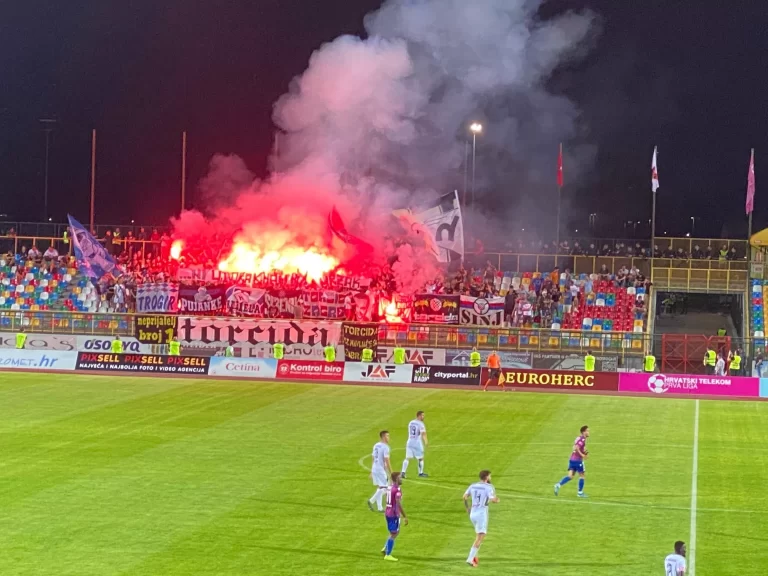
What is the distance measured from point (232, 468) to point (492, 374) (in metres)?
22.6

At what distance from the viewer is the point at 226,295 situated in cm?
5800

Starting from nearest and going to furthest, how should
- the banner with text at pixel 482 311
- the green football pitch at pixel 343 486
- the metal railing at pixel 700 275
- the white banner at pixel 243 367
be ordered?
the green football pitch at pixel 343 486, the white banner at pixel 243 367, the banner with text at pixel 482 311, the metal railing at pixel 700 275

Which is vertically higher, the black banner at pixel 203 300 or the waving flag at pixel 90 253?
the waving flag at pixel 90 253

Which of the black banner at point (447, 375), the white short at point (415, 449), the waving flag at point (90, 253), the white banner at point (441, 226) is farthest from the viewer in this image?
the waving flag at point (90, 253)

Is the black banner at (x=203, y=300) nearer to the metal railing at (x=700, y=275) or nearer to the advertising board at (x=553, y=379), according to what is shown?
the advertising board at (x=553, y=379)

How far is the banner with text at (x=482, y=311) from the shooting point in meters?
55.0

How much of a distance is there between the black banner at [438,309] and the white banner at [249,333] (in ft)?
17.5

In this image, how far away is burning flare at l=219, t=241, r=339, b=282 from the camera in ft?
200

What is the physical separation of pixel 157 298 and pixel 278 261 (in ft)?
25.0

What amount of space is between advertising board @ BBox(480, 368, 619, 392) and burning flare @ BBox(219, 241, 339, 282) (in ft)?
51.4

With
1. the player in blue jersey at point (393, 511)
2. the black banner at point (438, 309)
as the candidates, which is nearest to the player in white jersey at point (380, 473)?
the player in blue jersey at point (393, 511)

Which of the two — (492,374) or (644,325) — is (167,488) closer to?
(492,374)

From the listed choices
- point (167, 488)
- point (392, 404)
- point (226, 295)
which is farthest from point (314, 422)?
point (226, 295)

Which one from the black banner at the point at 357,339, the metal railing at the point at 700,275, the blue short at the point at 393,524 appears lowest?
the blue short at the point at 393,524
